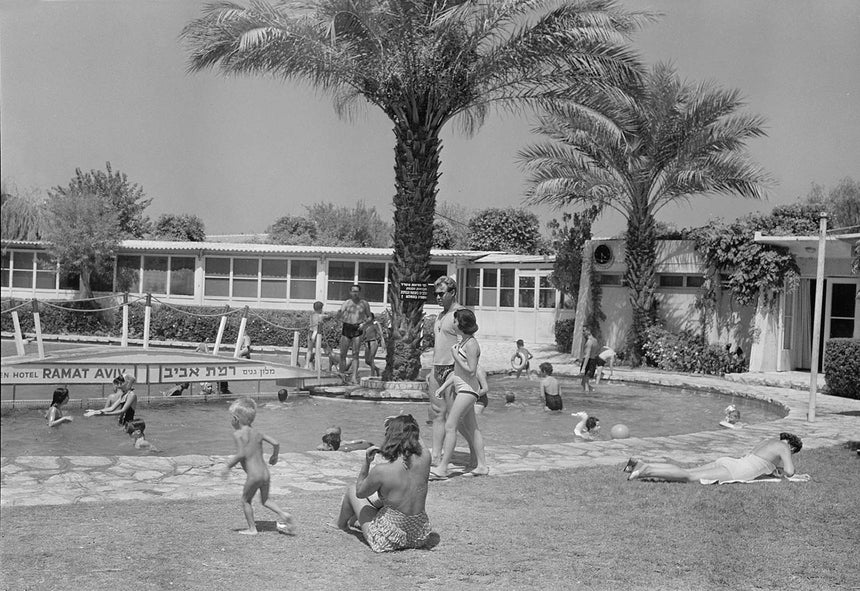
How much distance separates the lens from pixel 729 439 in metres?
9.57

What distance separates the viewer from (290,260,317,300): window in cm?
1784

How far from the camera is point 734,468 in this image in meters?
7.28

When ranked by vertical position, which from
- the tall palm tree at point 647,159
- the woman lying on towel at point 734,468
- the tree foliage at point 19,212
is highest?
the tall palm tree at point 647,159

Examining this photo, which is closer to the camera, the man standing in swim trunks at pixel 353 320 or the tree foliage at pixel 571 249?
the man standing in swim trunks at pixel 353 320

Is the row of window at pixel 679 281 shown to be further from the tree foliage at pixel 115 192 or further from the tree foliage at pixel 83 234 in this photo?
the tree foliage at pixel 115 192

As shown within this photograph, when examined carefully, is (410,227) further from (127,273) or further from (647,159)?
(647,159)

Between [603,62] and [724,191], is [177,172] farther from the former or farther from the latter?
[724,191]

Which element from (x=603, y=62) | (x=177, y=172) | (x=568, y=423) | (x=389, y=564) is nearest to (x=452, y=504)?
(x=389, y=564)

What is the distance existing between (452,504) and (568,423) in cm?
556

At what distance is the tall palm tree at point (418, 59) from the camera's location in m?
12.3

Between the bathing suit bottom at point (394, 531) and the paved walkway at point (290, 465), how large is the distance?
1.52 m

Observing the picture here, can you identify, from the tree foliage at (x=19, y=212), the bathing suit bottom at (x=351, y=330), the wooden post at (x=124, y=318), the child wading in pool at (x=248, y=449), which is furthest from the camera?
the bathing suit bottom at (x=351, y=330)

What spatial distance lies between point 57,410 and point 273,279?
28.7ft

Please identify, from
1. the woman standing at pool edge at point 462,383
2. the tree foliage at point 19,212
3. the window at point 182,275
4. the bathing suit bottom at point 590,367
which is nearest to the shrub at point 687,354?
the bathing suit bottom at point 590,367
